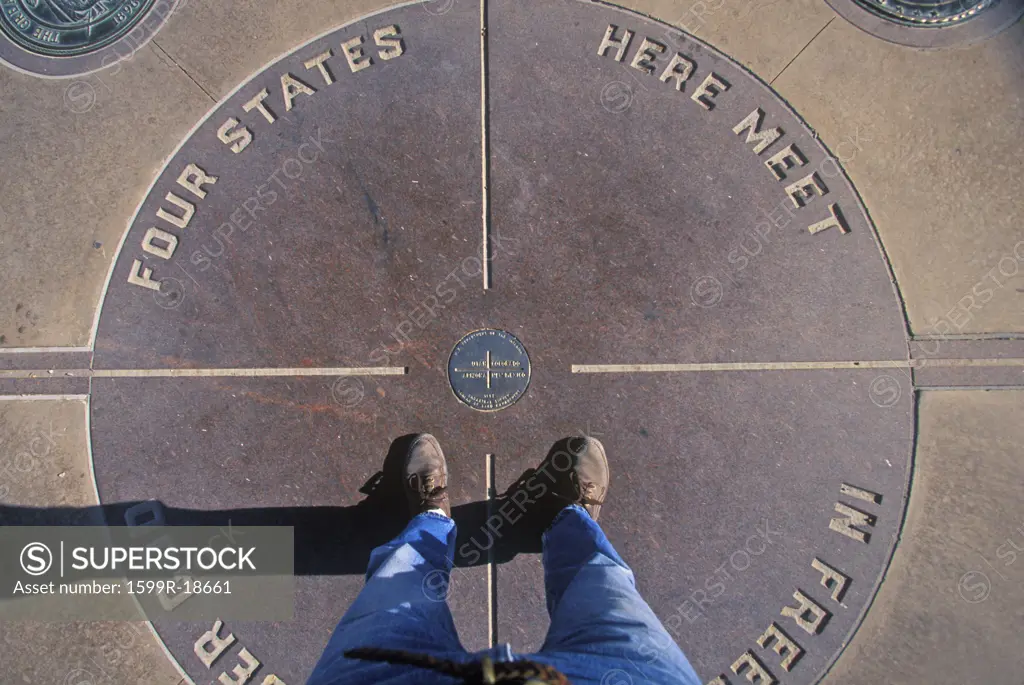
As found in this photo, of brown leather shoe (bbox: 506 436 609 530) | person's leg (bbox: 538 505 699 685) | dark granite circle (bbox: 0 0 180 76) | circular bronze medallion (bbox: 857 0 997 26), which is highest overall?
circular bronze medallion (bbox: 857 0 997 26)

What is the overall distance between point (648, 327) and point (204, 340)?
8.99ft

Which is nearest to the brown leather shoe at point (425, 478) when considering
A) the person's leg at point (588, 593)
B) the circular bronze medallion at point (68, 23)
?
the person's leg at point (588, 593)

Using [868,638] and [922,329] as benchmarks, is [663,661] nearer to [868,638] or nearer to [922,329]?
[868,638]

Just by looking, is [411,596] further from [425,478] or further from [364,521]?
[364,521]

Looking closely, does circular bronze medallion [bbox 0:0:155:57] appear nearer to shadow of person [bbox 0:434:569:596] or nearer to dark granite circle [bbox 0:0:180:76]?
dark granite circle [bbox 0:0:180:76]

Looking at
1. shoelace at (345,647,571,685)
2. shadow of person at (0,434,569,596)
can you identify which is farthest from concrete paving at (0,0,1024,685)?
shoelace at (345,647,571,685)

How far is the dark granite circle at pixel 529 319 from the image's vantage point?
152 inches

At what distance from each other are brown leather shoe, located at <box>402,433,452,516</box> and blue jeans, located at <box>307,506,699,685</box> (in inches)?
4.3

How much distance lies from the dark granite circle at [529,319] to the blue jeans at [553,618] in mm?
404

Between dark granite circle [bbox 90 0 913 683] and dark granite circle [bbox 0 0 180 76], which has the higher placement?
dark granite circle [bbox 0 0 180 76]

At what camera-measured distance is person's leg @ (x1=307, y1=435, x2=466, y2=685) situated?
8.19 ft

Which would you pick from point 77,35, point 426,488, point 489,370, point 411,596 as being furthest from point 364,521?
point 77,35

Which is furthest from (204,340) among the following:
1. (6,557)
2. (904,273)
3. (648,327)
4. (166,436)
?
(904,273)

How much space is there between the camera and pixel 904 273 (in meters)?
3.96
